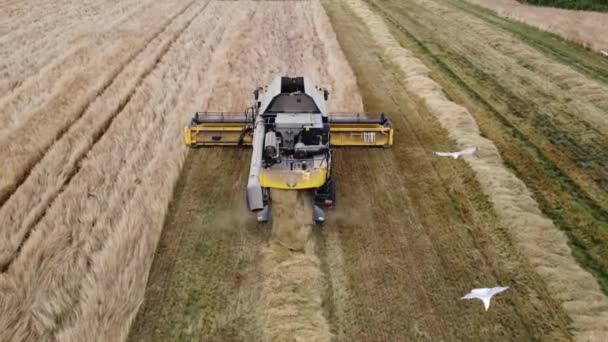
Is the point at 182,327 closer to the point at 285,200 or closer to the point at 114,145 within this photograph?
the point at 285,200

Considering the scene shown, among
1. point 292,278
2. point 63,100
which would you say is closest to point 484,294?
point 292,278

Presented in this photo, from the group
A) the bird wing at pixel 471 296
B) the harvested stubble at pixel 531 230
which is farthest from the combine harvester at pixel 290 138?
the bird wing at pixel 471 296

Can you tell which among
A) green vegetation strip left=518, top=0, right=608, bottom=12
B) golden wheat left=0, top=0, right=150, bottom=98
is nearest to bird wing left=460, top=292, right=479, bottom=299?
golden wheat left=0, top=0, right=150, bottom=98

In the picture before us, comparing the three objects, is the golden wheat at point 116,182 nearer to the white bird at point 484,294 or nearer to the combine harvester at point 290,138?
the combine harvester at point 290,138

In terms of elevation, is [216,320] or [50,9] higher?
[50,9]

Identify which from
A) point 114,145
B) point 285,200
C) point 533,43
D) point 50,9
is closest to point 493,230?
point 285,200

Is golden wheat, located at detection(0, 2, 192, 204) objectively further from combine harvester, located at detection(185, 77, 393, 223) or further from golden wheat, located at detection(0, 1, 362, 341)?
combine harvester, located at detection(185, 77, 393, 223)
